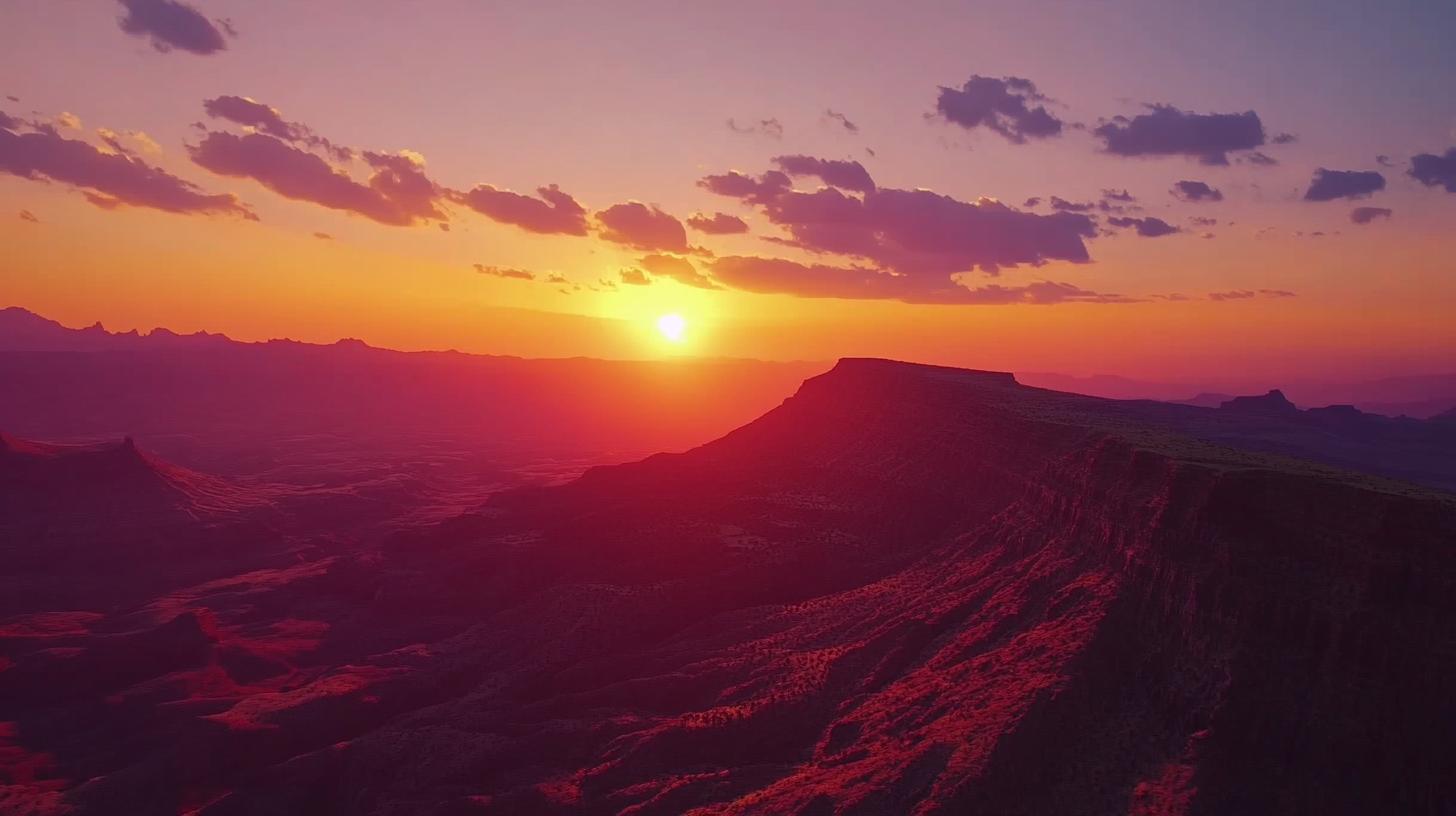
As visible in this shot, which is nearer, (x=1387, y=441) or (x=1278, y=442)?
(x=1278, y=442)

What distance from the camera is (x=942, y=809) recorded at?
3775cm

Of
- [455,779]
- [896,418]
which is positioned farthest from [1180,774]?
[896,418]

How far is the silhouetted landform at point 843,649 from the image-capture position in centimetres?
3728

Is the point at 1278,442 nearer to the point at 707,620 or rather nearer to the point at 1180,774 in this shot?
the point at 707,620

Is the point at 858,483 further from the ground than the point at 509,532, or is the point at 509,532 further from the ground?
the point at 858,483

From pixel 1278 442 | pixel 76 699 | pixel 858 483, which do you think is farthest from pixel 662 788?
pixel 1278 442

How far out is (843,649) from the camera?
193 feet

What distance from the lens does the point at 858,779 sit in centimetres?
4241

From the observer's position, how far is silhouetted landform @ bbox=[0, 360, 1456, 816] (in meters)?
37.3

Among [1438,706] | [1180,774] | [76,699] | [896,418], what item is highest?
[896,418]

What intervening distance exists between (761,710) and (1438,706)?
1320 inches

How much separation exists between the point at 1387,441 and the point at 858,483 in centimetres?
14710

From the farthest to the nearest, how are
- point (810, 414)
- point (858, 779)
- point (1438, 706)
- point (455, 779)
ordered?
point (810, 414) < point (455, 779) < point (858, 779) < point (1438, 706)

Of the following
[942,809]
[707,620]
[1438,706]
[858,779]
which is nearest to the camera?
[1438,706]
